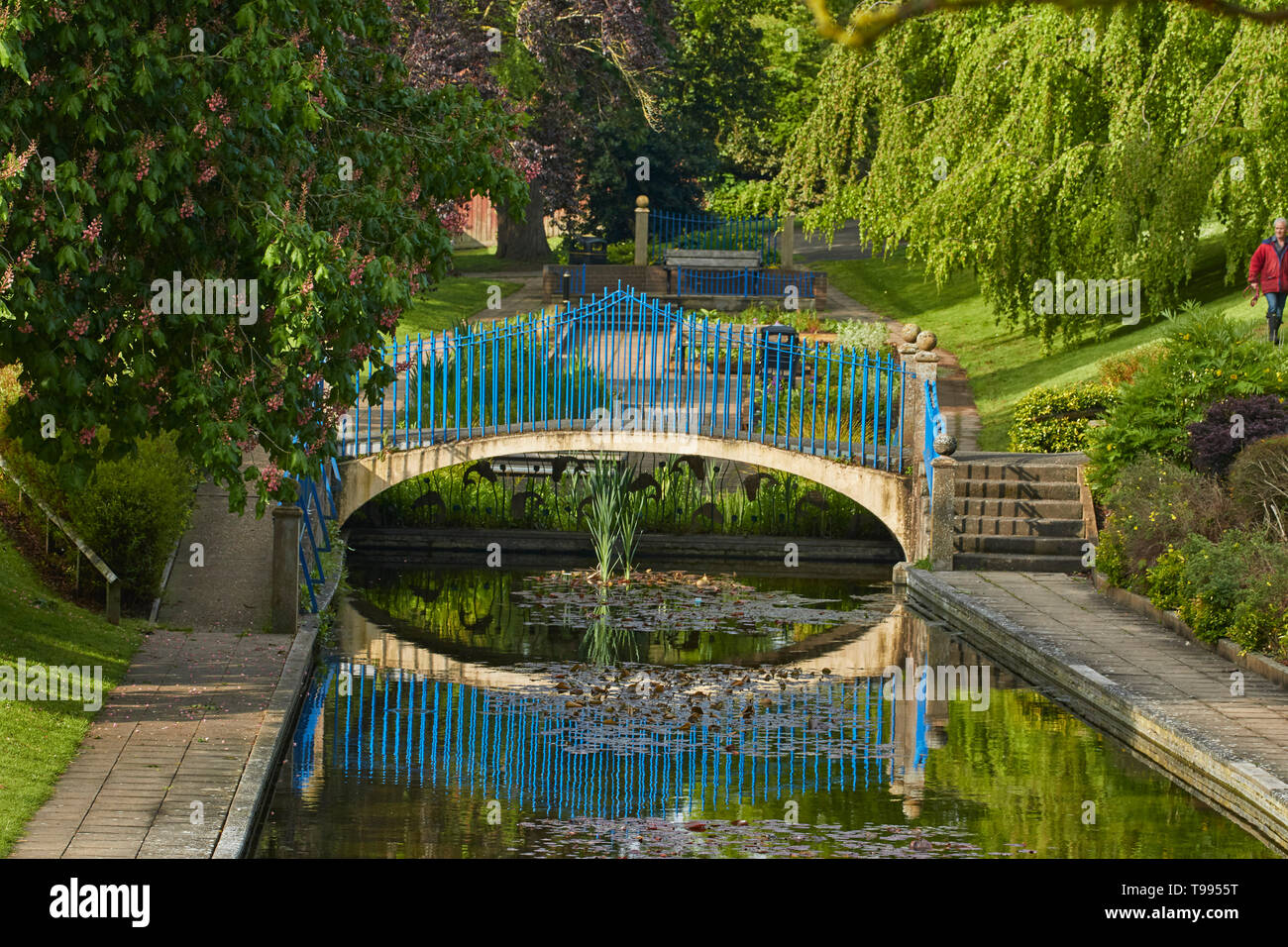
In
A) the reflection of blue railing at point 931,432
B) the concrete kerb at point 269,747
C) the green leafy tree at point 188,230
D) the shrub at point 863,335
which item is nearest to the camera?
the concrete kerb at point 269,747

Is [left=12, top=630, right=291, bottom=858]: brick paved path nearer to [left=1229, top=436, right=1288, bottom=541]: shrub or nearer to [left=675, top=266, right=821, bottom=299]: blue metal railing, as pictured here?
[left=1229, top=436, right=1288, bottom=541]: shrub

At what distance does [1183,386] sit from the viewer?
1667cm

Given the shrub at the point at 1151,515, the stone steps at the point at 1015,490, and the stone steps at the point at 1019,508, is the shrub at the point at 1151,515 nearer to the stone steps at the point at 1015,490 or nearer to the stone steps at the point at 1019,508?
the stone steps at the point at 1019,508

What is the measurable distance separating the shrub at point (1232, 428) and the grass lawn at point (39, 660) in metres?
10.1

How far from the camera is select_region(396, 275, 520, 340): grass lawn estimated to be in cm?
2985

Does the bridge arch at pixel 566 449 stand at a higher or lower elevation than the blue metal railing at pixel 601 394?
lower

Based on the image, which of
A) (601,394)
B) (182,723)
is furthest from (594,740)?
(601,394)

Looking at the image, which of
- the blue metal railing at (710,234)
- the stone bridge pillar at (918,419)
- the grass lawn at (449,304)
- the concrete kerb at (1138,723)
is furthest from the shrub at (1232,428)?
the blue metal railing at (710,234)

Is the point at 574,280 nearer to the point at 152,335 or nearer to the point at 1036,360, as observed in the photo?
the point at 1036,360

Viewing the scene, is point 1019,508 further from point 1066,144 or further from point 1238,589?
point 1066,144

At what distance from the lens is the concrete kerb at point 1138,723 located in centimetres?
898

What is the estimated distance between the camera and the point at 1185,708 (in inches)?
433

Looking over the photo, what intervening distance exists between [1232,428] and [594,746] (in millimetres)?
7983

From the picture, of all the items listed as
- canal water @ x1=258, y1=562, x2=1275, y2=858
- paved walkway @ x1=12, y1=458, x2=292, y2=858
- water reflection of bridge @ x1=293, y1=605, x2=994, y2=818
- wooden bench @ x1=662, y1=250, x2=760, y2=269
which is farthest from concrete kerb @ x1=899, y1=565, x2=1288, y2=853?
wooden bench @ x1=662, y1=250, x2=760, y2=269
